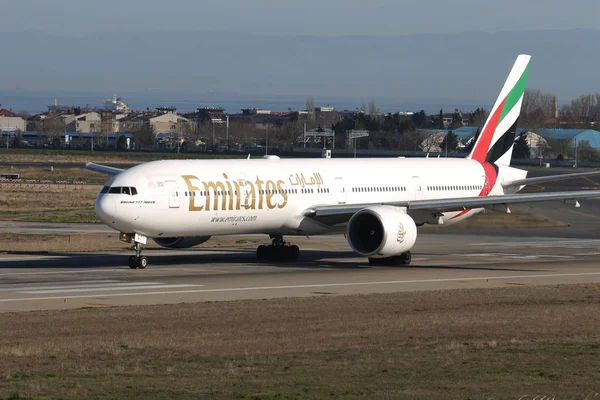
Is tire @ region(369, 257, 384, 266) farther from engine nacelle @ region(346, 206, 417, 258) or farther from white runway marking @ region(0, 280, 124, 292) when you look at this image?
white runway marking @ region(0, 280, 124, 292)

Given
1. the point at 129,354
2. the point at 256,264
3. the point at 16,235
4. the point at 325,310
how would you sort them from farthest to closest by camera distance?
the point at 16,235 < the point at 256,264 < the point at 325,310 < the point at 129,354

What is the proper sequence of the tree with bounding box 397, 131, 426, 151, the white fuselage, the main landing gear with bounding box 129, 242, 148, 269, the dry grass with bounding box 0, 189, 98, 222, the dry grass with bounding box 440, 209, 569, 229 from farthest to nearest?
the tree with bounding box 397, 131, 426, 151 < the dry grass with bounding box 0, 189, 98, 222 < the dry grass with bounding box 440, 209, 569, 229 < the main landing gear with bounding box 129, 242, 148, 269 < the white fuselage

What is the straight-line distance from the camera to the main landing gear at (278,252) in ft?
150

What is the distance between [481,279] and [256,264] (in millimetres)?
9723

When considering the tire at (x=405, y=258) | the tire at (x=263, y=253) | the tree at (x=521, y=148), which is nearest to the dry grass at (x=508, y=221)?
the tire at (x=405, y=258)

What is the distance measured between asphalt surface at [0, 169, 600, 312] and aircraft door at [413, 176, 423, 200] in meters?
2.78

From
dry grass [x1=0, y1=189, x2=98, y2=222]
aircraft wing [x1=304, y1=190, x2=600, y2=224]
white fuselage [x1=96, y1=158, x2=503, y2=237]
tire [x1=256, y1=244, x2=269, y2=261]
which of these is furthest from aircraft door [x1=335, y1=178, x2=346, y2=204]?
dry grass [x1=0, y1=189, x2=98, y2=222]

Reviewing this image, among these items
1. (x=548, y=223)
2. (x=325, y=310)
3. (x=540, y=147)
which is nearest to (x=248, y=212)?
(x=325, y=310)

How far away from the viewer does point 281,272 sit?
40625mm

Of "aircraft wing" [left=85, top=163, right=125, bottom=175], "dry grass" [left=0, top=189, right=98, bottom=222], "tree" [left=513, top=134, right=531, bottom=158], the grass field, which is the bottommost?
"dry grass" [left=0, top=189, right=98, bottom=222]

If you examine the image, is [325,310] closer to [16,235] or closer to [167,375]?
[167,375]

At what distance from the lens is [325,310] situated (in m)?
29.5

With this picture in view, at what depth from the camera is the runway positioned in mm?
33312

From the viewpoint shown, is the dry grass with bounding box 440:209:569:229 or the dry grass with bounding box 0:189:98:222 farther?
the dry grass with bounding box 0:189:98:222
